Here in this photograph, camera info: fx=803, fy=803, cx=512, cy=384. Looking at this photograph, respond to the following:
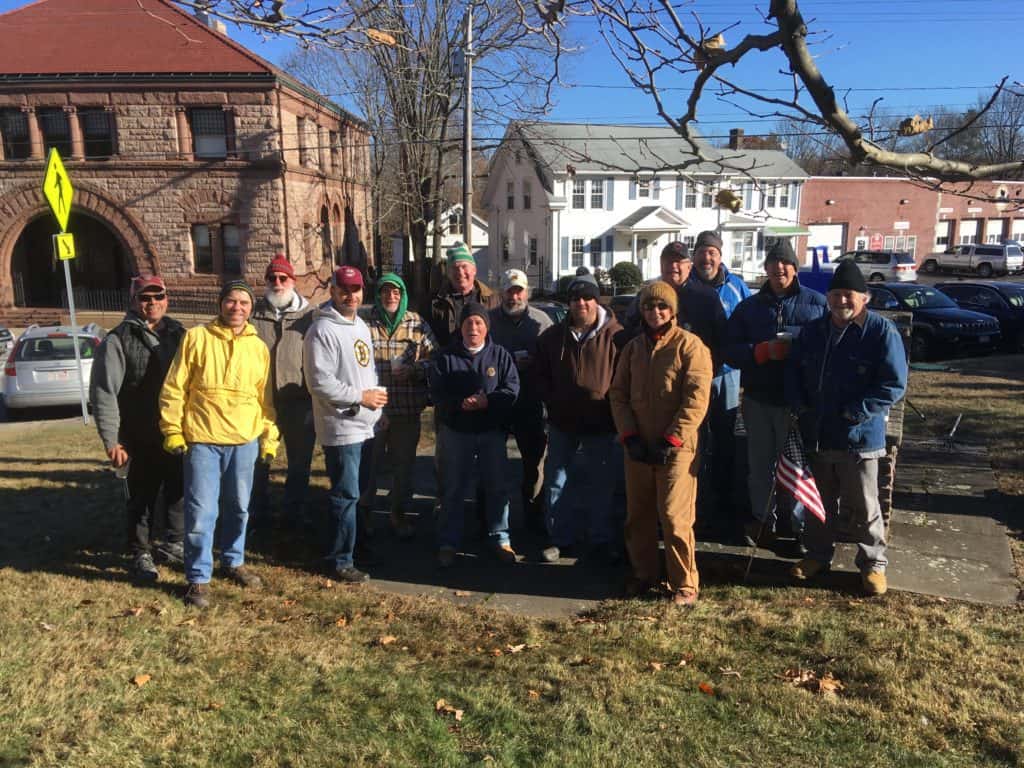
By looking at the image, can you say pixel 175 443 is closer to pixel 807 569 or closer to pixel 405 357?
pixel 405 357

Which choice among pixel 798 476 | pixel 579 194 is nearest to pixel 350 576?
pixel 798 476

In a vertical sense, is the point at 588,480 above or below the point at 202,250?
below

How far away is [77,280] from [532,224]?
19.9 meters

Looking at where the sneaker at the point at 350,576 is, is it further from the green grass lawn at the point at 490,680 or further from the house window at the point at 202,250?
the house window at the point at 202,250

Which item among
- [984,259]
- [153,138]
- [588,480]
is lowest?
[588,480]

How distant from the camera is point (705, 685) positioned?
3709 millimetres

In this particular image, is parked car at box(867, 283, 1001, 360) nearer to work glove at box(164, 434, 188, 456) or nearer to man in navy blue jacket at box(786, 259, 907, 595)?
man in navy blue jacket at box(786, 259, 907, 595)

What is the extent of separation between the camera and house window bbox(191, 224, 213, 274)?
1070 inches

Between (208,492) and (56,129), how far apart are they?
27117 millimetres

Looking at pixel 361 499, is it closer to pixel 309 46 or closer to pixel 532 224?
pixel 309 46

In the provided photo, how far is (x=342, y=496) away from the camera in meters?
5.04

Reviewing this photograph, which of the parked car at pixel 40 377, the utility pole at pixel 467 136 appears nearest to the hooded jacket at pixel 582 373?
the utility pole at pixel 467 136

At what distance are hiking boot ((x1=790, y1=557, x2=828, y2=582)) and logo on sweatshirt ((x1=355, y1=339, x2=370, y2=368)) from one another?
2.98 m

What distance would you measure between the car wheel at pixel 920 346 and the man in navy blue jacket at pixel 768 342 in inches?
511
